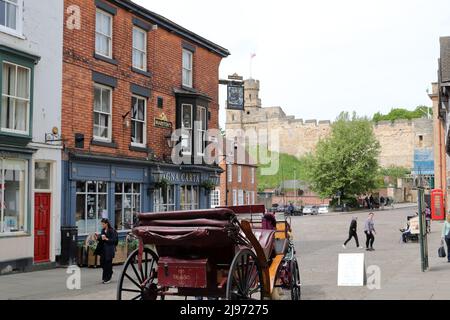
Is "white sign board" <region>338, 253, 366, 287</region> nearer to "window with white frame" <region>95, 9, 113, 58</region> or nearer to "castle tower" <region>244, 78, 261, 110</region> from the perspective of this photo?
"window with white frame" <region>95, 9, 113, 58</region>

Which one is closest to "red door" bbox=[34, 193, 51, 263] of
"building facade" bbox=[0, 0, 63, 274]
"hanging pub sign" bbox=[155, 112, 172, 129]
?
"building facade" bbox=[0, 0, 63, 274]

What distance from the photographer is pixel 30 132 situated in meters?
17.4

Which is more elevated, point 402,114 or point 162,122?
point 402,114

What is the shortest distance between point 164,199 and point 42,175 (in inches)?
283

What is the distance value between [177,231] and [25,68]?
37.0 feet

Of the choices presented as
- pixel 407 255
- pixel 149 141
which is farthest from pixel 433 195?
pixel 149 141

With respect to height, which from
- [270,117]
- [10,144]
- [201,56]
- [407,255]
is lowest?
[407,255]

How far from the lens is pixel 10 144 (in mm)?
16688

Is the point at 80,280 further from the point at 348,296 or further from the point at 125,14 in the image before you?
the point at 125,14

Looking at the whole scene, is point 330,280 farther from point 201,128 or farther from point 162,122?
point 201,128

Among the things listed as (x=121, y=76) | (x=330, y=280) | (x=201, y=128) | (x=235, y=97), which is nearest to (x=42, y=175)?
(x=121, y=76)

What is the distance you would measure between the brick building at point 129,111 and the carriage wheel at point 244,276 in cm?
1126

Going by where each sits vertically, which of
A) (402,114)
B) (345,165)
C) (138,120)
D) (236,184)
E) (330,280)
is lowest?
(330,280)

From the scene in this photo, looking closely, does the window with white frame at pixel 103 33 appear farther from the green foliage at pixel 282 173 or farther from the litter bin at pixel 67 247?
the green foliage at pixel 282 173
